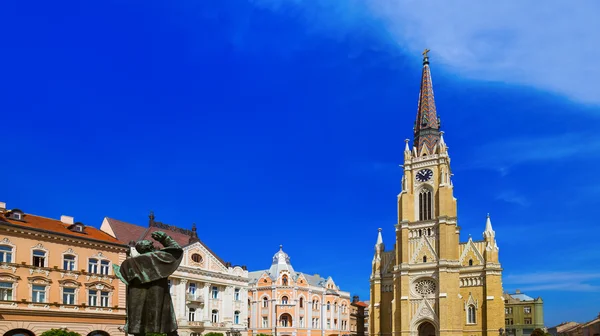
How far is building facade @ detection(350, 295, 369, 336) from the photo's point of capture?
109m

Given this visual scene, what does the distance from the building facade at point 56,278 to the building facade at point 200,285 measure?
6.29 m

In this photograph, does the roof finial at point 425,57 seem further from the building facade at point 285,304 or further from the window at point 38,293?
the window at point 38,293

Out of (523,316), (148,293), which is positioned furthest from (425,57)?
(148,293)

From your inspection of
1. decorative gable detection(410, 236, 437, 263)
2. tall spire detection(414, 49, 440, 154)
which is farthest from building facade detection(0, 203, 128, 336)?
tall spire detection(414, 49, 440, 154)

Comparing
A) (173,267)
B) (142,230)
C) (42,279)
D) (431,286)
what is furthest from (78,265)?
(431,286)

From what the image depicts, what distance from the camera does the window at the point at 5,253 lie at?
4172 centimetres

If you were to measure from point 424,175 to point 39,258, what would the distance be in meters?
60.8

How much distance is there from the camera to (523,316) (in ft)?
365

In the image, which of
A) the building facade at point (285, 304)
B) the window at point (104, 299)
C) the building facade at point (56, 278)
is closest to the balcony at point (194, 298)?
the building facade at point (56, 278)

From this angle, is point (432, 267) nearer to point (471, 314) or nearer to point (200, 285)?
point (471, 314)

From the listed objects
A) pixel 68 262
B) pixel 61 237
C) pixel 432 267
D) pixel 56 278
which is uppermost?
pixel 61 237

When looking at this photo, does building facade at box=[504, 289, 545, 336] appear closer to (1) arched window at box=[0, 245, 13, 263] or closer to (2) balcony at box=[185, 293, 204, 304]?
(2) balcony at box=[185, 293, 204, 304]

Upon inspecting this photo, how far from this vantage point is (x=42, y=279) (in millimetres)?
43750

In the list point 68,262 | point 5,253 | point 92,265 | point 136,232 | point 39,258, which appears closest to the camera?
point 5,253
